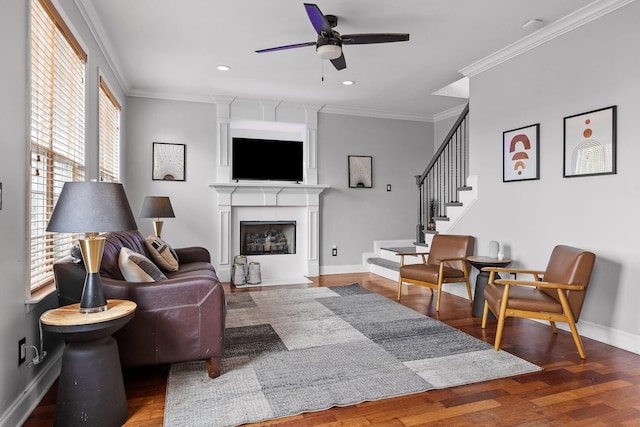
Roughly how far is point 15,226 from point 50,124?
2.88 ft

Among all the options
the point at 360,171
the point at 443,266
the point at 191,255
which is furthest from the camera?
the point at 360,171

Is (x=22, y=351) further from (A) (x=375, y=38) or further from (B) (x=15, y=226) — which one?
(A) (x=375, y=38)

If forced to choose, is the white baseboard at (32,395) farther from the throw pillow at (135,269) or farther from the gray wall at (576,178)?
the gray wall at (576,178)

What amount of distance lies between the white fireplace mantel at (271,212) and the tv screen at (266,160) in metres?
0.12

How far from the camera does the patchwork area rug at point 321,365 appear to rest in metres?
2.22

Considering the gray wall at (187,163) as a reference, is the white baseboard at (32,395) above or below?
below

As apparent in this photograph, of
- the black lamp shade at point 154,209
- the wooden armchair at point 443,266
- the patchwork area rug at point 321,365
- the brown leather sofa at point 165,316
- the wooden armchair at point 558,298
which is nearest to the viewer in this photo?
the patchwork area rug at point 321,365

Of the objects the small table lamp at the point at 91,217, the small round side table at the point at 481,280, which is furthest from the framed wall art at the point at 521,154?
the small table lamp at the point at 91,217

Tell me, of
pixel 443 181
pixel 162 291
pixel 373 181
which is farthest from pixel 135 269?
pixel 443 181

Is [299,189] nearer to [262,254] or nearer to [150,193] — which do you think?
[262,254]

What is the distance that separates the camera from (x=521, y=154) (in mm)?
4047

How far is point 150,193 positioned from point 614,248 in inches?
213

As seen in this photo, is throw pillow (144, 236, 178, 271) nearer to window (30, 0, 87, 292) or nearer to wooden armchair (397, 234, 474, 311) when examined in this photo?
window (30, 0, 87, 292)

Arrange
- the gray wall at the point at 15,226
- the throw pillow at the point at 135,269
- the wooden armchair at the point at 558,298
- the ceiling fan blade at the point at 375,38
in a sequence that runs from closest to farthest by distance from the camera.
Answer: the gray wall at the point at 15,226 → the throw pillow at the point at 135,269 → the wooden armchair at the point at 558,298 → the ceiling fan blade at the point at 375,38
